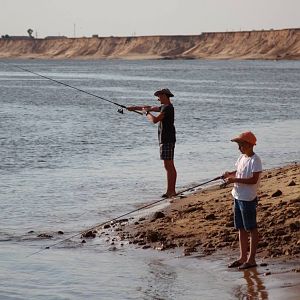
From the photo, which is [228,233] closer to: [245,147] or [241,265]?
[241,265]

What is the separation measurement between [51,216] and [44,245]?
1.98 m

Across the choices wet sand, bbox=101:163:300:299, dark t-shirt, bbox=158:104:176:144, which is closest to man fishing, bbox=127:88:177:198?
dark t-shirt, bbox=158:104:176:144

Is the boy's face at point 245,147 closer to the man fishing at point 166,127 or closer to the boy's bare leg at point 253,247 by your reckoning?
the boy's bare leg at point 253,247

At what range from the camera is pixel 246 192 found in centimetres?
859

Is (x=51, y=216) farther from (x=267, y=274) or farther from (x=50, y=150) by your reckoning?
(x=50, y=150)

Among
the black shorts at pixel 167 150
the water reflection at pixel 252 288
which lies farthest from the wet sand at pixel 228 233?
the black shorts at pixel 167 150

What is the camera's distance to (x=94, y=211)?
12.8 metres

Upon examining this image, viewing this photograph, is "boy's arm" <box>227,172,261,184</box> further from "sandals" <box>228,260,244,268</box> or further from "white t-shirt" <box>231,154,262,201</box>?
"sandals" <box>228,260,244,268</box>

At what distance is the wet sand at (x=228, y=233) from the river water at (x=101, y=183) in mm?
245

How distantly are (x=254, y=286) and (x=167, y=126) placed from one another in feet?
15.4

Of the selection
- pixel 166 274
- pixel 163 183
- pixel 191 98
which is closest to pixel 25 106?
pixel 191 98

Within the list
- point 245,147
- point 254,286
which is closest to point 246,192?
point 245,147

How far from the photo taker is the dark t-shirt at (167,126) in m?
12.5

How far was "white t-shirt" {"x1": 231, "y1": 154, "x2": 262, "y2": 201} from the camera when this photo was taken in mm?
8508
